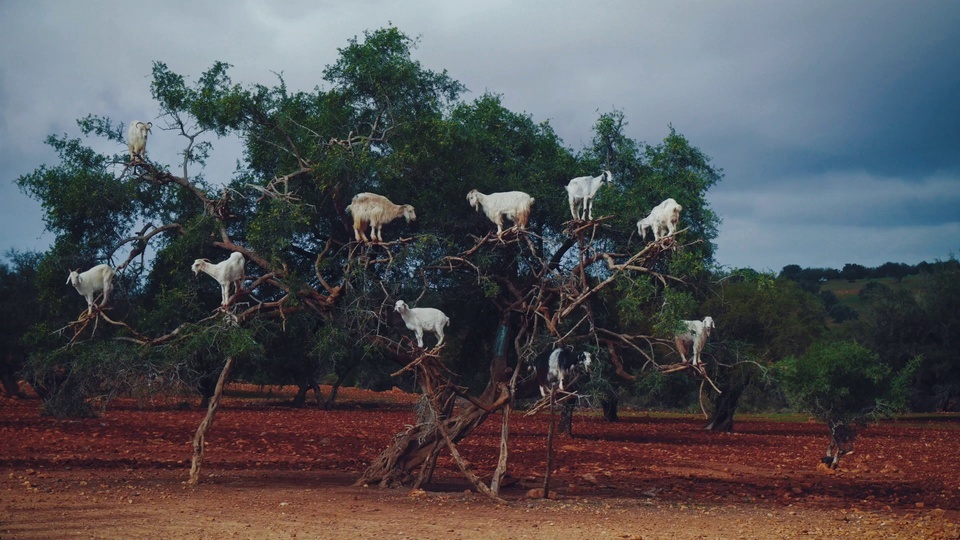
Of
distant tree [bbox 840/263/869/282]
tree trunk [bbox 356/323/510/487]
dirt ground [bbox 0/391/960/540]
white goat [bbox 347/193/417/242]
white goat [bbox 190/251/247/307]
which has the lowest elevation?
dirt ground [bbox 0/391/960/540]

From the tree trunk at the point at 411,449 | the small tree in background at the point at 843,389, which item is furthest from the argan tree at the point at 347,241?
the small tree in background at the point at 843,389

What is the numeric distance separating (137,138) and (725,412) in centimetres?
2228

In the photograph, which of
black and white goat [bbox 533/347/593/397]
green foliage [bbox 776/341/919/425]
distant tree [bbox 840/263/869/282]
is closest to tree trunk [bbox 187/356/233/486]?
black and white goat [bbox 533/347/593/397]

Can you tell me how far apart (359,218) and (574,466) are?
6937mm

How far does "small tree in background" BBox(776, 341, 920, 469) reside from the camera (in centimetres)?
1848

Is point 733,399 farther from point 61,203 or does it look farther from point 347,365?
point 61,203

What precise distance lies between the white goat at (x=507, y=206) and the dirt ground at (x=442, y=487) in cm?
394

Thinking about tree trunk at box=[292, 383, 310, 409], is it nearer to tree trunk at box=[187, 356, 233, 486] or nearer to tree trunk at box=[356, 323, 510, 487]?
tree trunk at box=[356, 323, 510, 487]

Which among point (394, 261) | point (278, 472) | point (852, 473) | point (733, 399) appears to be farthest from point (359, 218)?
point (733, 399)

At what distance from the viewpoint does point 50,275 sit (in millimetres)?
15820

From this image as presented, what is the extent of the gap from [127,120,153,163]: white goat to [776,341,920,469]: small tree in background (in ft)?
40.0

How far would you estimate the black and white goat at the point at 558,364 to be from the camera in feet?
59.3

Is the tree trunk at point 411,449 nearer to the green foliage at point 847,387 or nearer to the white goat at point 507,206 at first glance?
the white goat at point 507,206

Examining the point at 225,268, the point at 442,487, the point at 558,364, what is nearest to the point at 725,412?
the point at 558,364
